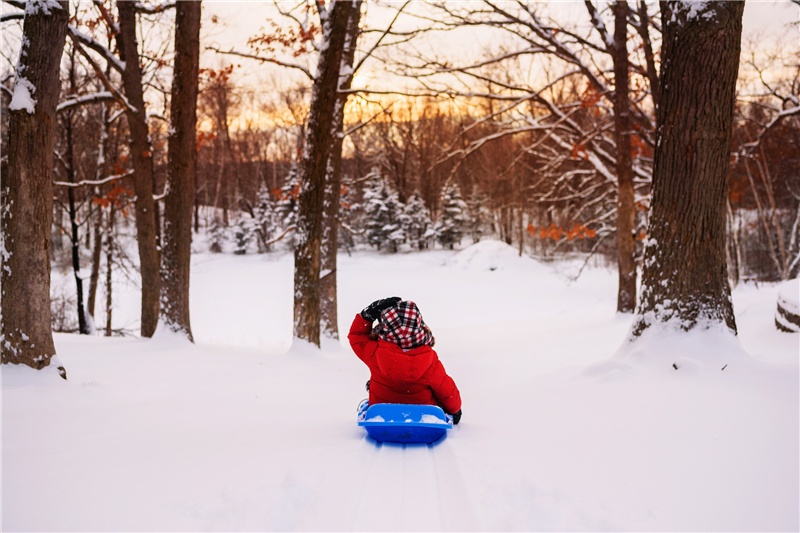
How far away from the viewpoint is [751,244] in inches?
1271

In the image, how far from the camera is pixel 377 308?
3602mm

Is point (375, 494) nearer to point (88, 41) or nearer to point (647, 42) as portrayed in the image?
point (88, 41)

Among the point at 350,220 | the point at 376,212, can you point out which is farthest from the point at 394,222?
the point at 350,220

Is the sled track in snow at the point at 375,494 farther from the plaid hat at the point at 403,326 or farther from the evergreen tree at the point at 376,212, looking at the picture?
the evergreen tree at the point at 376,212

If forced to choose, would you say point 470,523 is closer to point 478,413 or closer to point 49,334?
point 478,413

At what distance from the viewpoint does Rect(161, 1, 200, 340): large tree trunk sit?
8.09m

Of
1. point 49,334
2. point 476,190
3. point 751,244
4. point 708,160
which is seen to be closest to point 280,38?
point 49,334

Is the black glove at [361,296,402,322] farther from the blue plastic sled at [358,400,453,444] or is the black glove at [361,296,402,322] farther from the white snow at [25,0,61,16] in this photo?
the white snow at [25,0,61,16]

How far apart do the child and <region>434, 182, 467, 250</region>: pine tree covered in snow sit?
33529 millimetres

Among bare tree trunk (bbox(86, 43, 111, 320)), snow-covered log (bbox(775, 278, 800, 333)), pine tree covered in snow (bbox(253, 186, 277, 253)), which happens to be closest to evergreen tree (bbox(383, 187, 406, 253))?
pine tree covered in snow (bbox(253, 186, 277, 253))

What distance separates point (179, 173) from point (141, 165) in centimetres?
200

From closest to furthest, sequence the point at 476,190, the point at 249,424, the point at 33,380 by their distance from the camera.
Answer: the point at 249,424 < the point at 33,380 < the point at 476,190

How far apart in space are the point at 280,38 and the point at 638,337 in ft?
30.3

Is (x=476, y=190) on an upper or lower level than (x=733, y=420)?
upper
